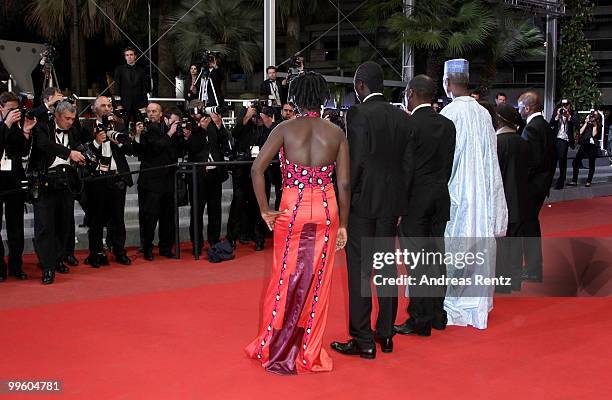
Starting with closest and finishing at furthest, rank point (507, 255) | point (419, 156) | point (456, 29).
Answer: point (419, 156) < point (507, 255) < point (456, 29)

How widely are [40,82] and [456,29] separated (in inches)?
332

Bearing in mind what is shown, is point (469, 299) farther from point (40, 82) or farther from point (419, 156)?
point (40, 82)

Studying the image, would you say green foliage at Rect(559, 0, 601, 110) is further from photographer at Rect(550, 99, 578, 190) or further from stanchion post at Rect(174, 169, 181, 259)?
stanchion post at Rect(174, 169, 181, 259)

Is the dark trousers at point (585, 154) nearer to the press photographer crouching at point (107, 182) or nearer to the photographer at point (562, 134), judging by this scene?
the photographer at point (562, 134)

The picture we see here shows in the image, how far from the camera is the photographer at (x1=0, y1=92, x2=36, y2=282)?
6688 millimetres

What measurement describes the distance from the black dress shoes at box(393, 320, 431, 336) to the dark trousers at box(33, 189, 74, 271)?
328 centimetres

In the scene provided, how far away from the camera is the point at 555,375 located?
4418 mm

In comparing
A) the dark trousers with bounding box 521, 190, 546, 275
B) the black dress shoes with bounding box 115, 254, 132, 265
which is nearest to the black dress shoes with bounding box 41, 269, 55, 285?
the black dress shoes with bounding box 115, 254, 132, 265

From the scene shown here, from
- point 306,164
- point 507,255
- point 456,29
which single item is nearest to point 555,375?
point 306,164

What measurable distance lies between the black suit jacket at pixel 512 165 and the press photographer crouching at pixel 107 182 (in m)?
3.52

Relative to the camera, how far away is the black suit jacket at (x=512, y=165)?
6068mm

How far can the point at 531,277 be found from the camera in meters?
6.96

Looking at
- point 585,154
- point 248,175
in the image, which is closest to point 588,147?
point 585,154

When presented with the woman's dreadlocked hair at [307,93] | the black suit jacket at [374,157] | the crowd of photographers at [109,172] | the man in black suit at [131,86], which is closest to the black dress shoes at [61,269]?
the crowd of photographers at [109,172]
